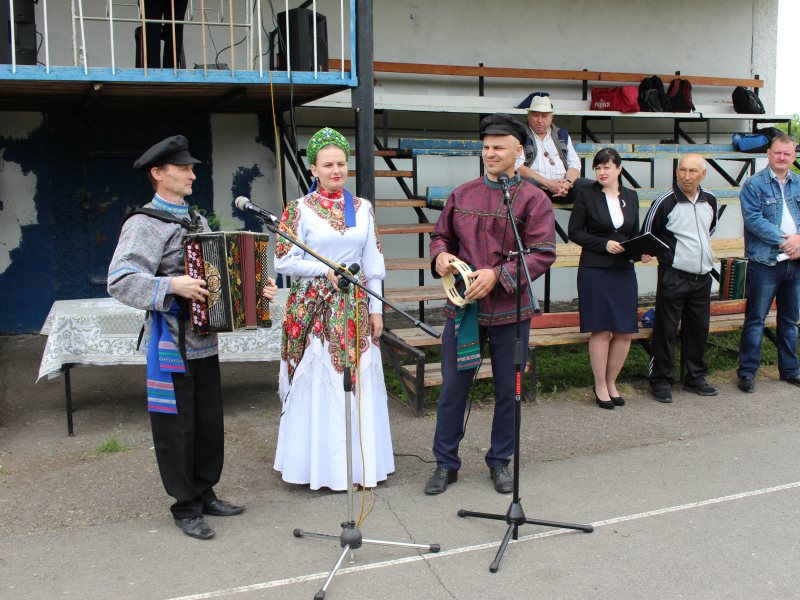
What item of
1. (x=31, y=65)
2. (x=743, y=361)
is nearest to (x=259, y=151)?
(x=31, y=65)

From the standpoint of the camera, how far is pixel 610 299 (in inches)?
244

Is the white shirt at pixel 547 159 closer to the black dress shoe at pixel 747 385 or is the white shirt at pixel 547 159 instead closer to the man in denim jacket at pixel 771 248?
the man in denim jacket at pixel 771 248

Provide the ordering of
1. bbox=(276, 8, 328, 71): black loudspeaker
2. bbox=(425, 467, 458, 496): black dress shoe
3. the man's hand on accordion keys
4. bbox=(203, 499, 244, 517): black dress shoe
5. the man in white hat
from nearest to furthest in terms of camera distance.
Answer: the man's hand on accordion keys
bbox=(203, 499, 244, 517): black dress shoe
bbox=(425, 467, 458, 496): black dress shoe
bbox=(276, 8, 328, 71): black loudspeaker
the man in white hat

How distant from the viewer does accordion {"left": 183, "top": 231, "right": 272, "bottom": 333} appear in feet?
12.4

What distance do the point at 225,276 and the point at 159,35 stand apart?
423 centimetres

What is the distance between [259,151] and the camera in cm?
891

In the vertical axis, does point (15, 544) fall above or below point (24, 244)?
below

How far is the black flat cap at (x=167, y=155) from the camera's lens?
12.5ft

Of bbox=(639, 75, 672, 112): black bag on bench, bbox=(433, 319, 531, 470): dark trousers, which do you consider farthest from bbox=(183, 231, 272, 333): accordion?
bbox=(639, 75, 672, 112): black bag on bench

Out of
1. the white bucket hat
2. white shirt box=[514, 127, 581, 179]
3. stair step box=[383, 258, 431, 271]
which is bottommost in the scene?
stair step box=[383, 258, 431, 271]

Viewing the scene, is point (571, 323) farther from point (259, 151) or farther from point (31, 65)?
point (31, 65)

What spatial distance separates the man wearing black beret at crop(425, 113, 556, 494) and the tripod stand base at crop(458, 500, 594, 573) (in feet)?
1.57

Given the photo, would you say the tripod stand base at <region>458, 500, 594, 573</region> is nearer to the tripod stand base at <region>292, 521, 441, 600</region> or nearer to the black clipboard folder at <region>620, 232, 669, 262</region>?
the tripod stand base at <region>292, 521, 441, 600</region>

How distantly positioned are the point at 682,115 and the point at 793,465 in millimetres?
6335
